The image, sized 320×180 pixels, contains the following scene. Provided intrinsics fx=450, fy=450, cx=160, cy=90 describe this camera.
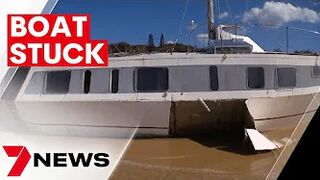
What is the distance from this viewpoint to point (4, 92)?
113 centimetres

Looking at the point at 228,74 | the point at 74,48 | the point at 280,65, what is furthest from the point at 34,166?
the point at 228,74

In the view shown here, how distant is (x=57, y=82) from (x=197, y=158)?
0.83 m

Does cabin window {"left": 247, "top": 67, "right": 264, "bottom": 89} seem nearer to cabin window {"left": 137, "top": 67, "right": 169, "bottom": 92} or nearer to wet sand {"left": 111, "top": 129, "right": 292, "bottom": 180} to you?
wet sand {"left": 111, "top": 129, "right": 292, "bottom": 180}

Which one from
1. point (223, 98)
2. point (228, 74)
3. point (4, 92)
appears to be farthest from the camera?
point (228, 74)

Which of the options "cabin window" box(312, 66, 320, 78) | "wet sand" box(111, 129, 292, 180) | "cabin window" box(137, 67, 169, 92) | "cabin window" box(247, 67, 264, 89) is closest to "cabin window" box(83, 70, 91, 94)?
"wet sand" box(111, 129, 292, 180)

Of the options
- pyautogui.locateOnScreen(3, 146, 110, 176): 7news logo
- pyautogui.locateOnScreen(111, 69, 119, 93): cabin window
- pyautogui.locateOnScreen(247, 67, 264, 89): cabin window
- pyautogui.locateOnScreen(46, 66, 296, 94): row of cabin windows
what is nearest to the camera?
pyautogui.locateOnScreen(3, 146, 110, 176): 7news logo

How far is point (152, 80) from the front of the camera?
2.15 m

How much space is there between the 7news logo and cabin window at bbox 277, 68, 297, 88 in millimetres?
894

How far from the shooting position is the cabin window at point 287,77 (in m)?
1.85

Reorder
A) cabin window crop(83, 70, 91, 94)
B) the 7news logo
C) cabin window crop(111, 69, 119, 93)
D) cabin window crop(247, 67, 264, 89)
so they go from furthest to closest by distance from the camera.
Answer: cabin window crop(247, 67, 264, 89) < cabin window crop(111, 69, 119, 93) < cabin window crop(83, 70, 91, 94) < the 7news logo

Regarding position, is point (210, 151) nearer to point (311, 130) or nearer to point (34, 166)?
point (311, 130)

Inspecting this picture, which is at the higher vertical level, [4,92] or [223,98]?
[4,92]

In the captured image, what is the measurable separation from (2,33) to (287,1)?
2.82 feet

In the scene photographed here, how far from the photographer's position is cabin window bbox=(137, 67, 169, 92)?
6.36ft
